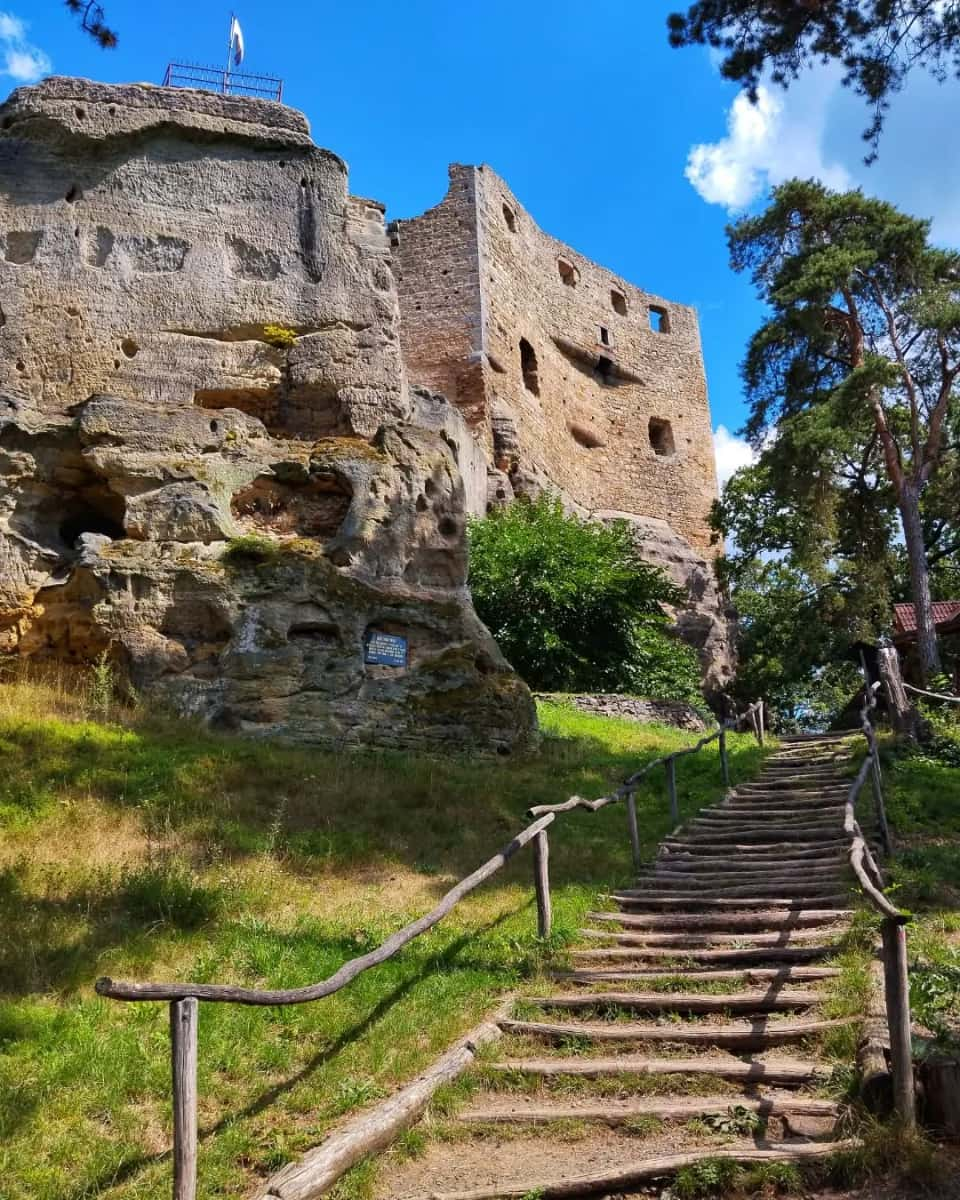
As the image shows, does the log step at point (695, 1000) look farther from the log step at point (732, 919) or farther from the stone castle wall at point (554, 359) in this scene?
the stone castle wall at point (554, 359)

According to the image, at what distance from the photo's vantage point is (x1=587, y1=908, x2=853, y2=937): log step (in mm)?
6793

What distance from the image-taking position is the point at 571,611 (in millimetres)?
19359

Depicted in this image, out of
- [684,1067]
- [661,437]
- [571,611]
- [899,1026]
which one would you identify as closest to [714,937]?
[684,1067]

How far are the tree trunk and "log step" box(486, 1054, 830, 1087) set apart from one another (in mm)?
14915

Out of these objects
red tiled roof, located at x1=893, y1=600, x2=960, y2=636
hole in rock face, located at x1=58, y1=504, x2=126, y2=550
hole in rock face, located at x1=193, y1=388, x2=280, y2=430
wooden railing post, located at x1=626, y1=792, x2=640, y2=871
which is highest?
hole in rock face, located at x1=193, y1=388, x2=280, y2=430

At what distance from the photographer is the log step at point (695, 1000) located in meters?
5.52

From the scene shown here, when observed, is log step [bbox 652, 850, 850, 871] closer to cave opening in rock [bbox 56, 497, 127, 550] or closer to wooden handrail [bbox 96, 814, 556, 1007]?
wooden handrail [bbox 96, 814, 556, 1007]

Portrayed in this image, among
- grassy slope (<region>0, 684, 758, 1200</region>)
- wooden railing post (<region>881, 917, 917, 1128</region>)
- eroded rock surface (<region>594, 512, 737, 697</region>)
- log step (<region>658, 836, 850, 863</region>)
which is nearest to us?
wooden railing post (<region>881, 917, 917, 1128</region>)

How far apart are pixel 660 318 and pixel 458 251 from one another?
1262 centimetres

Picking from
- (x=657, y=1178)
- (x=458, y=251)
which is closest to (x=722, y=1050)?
(x=657, y=1178)

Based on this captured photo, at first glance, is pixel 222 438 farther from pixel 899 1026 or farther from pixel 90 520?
pixel 899 1026

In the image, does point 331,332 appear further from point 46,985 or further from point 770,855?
point 46,985

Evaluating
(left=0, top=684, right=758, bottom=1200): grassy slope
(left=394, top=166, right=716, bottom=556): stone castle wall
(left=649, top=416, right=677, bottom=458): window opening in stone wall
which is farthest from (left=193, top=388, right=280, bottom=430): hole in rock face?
(left=649, top=416, right=677, bottom=458): window opening in stone wall

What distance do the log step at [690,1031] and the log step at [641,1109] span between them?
64cm
